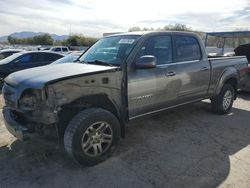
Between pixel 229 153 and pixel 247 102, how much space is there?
4412mm

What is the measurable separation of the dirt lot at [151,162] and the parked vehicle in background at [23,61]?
643cm

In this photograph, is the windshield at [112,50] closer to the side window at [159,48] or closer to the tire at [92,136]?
the side window at [159,48]

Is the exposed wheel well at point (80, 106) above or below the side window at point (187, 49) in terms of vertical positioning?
below

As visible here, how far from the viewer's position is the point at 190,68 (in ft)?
17.3

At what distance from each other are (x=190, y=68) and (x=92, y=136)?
2529mm

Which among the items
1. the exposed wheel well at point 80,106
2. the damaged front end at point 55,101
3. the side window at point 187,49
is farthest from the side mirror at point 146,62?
the side window at point 187,49

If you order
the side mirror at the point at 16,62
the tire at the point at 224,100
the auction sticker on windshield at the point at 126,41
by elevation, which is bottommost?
the tire at the point at 224,100

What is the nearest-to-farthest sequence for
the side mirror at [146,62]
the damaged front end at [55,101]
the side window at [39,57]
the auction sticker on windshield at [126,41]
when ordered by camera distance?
1. the damaged front end at [55,101]
2. the side mirror at [146,62]
3. the auction sticker on windshield at [126,41]
4. the side window at [39,57]

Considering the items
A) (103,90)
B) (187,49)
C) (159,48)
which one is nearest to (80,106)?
(103,90)

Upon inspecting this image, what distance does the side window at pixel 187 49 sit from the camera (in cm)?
512

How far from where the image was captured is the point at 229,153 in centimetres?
437

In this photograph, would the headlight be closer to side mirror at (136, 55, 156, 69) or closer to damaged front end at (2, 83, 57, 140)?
damaged front end at (2, 83, 57, 140)

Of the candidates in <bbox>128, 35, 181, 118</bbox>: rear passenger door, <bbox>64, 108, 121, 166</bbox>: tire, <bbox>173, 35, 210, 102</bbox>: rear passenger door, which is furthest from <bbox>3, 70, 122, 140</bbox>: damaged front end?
<bbox>173, 35, 210, 102</bbox>: rear passenger door

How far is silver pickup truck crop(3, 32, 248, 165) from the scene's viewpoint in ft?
11.7
